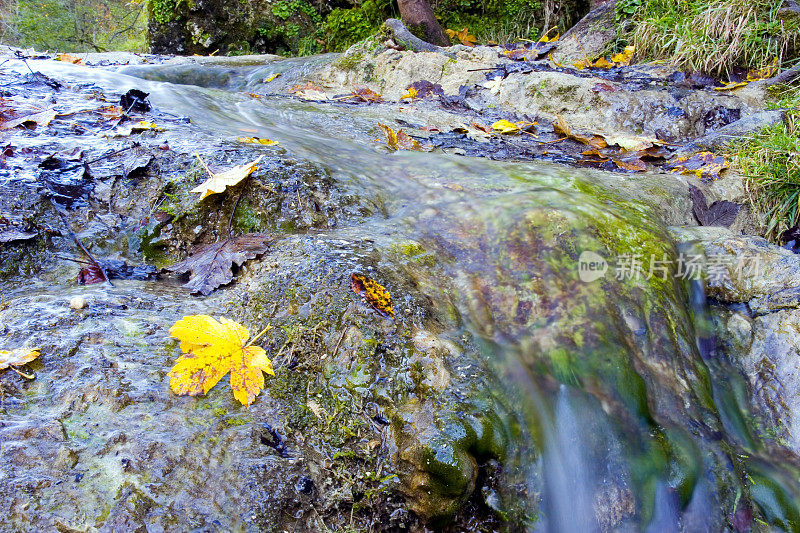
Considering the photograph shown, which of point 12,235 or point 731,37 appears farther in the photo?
point 731,37

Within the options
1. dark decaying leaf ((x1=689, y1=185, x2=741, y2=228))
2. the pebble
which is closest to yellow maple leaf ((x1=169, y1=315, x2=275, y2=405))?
the pebble

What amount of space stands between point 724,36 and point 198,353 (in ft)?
20.8

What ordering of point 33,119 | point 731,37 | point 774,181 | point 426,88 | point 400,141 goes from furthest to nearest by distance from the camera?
point 426,88, point 731,37, point 400,141, point 774,181, point 33,119

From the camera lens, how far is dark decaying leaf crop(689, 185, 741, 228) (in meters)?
2.99

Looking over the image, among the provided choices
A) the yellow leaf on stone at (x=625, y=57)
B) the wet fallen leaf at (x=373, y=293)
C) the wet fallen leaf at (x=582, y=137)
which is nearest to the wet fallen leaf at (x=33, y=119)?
the wet fallen leaf at (x=373, y=293)

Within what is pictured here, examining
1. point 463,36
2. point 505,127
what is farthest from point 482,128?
point 463,36

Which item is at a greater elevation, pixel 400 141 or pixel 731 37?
pixel 731 37

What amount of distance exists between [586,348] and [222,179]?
166 cm

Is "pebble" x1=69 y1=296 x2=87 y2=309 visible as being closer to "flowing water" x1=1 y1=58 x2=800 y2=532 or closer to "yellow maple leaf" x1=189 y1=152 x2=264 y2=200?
"yellow maple leaf" x1=189 y1=152 x2=264 y2=200

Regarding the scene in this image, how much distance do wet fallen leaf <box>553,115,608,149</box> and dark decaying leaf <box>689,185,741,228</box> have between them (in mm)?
1139

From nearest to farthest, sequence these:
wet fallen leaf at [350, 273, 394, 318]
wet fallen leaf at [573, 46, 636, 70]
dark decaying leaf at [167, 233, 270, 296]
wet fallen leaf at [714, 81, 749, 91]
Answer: wet fallen leaf at [350, 273, 394, 318], dark decaying leaf at [167, 233, 270, 296], wet fallen leaf at [714, 81, 749, 91], wet fallen leaf at [573, 46, 636, 70]

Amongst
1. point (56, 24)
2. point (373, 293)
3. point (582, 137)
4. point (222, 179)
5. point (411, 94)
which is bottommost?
point (373, 293)

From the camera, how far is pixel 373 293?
161cm

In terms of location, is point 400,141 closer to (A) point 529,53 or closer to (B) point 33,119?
(B) point 33,119
